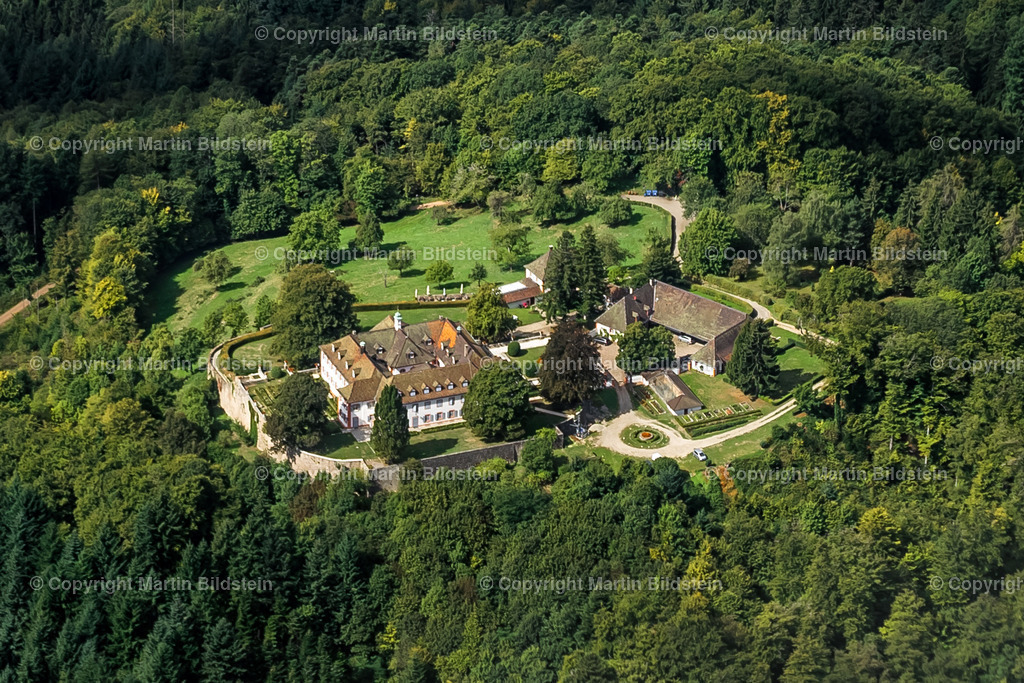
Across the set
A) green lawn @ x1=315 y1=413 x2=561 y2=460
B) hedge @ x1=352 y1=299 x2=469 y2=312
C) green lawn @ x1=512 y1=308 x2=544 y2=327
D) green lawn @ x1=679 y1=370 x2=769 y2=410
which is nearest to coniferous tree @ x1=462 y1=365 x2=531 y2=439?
green lawn @ x1=315 y1=413 x2=561 y2=460

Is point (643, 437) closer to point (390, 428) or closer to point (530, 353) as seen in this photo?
point (530, 353)

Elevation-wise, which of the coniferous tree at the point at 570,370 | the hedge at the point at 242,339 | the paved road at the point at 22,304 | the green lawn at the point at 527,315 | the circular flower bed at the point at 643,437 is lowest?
the paved road at the point at 22,304

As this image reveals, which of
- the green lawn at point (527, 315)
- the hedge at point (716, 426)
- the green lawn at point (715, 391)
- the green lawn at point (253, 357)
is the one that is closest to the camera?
the hedge at point (716, 426)

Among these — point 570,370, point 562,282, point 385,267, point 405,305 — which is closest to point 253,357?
point 405,305

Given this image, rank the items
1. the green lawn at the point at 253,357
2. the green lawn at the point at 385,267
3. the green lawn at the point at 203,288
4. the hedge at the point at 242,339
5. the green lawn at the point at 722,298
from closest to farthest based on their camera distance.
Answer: the green lawn at the point at 253,357 < the green lawn at the point at 722,298 < the hedge at the point at 242,339 < the green lawn at the point at 385,267 < the green lawn at the point at 203,288

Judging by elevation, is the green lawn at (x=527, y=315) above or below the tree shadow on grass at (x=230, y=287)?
above

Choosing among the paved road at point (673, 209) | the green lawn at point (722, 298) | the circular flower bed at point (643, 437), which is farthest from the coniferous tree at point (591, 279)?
the circular flower bed at point (643, 437)

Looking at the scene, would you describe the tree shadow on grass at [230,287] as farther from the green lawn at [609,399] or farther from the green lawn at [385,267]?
Result: the green lawn at [609,399]
